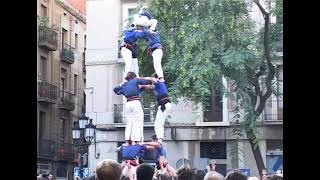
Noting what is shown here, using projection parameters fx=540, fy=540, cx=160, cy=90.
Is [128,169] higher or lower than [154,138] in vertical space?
lower

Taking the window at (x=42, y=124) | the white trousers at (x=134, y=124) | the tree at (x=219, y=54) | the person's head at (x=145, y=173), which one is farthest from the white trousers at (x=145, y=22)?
the person's head at (x=145, y=173)

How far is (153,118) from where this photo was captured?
335cm

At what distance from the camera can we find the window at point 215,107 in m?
3.20

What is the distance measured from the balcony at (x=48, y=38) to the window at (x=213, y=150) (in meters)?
1.05

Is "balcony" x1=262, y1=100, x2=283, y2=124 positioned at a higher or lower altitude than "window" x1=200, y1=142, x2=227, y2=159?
higher

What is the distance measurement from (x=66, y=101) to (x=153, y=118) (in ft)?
1.80

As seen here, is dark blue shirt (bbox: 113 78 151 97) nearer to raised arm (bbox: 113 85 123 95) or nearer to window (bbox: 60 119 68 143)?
raised arm (bbox: 113 85 123 95)

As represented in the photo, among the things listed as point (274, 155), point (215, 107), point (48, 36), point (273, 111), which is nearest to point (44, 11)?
point (48, 36)

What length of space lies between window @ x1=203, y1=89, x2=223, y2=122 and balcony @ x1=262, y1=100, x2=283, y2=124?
11.4 inches

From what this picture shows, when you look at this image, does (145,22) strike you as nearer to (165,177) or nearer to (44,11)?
(44,11)

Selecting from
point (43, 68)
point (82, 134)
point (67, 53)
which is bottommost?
point (82, 134)

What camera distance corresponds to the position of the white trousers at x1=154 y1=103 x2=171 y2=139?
3.25 metres

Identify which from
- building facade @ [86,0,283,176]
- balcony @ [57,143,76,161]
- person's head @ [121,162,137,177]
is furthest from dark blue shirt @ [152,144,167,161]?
balcony @ [57,143,76,161]

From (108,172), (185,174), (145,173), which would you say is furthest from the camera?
(185,174)
